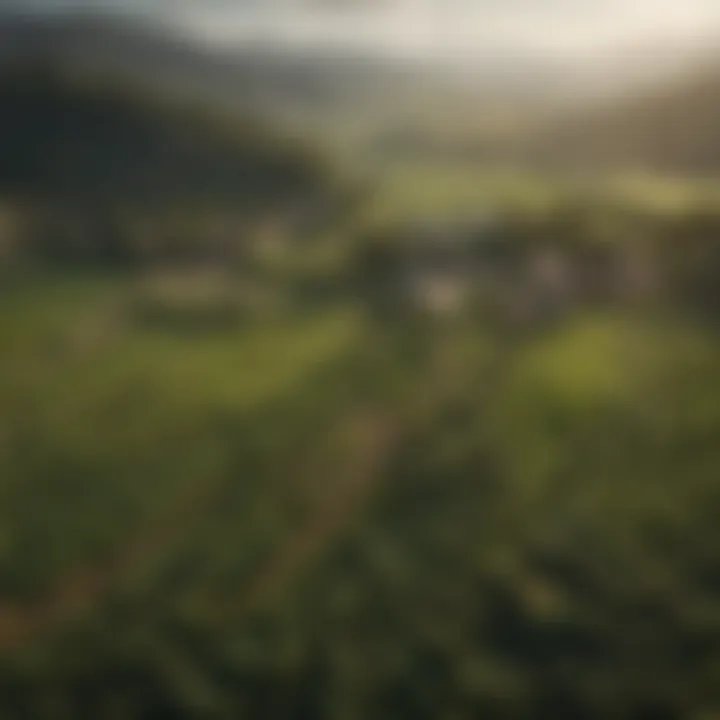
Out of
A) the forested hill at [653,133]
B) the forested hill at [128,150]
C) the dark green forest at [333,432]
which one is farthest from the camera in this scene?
the forested hill at [128,150]

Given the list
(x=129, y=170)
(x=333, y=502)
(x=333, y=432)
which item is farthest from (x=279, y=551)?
(x=129, y=170)

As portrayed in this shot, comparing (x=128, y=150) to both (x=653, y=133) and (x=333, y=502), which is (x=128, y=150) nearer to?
(x=333, y=502)

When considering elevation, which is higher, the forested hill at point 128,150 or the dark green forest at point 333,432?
the forested hill at point 128,150

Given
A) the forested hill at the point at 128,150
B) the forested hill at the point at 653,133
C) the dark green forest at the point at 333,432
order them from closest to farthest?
the dark green forest at the point at 333,432
the forested hill at the point at 653,133
the forested hill at the point at 128,150

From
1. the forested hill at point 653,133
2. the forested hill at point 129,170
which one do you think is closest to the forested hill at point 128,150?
the forested hill at point 129,170

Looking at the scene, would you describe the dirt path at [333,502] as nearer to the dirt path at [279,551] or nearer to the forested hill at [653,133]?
the dirt path at [279,551]

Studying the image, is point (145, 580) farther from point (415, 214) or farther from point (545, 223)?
point (545, 223)

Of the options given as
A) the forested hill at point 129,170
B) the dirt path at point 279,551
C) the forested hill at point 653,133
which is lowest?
the dirt path at point 279,551

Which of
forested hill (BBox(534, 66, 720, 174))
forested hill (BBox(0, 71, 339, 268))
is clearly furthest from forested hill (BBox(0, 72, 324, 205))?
forested hill (BBox(534, 66, 720, 174))

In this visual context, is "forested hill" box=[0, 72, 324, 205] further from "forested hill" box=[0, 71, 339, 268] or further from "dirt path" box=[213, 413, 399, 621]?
"dirt path" box=[213, 413, 399, 621]
